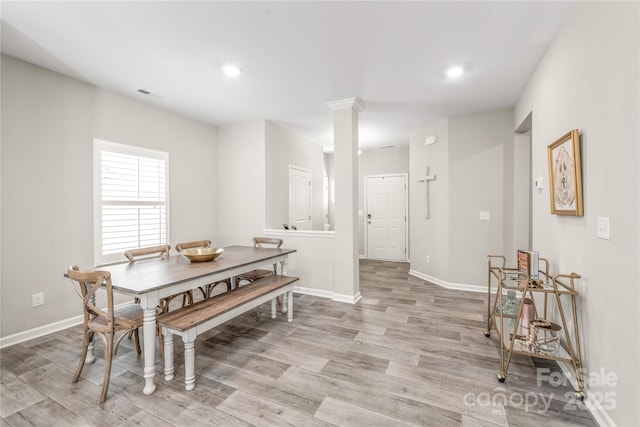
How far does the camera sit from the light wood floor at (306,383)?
Result: 5.49ft

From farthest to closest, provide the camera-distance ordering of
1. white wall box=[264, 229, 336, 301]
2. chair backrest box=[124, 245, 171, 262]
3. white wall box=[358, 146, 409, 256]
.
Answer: white wall box=[358, 146, 409, 256], white wall box=[264, 229, 336, 301], chair backrest box=[124, 245, 171, 262]

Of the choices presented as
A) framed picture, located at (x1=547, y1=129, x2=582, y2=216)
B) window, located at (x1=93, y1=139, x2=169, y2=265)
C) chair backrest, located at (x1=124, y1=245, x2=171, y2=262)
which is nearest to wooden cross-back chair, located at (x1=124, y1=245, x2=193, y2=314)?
chair backrest, located at (x1=124, y1=245, x2=171, y2=262)

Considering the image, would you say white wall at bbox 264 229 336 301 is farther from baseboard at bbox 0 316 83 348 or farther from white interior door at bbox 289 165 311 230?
baseboard at bbox 0 316 83 348

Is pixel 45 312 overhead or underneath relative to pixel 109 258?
underneath

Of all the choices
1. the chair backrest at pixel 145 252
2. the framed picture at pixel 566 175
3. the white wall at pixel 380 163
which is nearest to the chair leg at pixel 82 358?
the chair backrest at pixel 145 252

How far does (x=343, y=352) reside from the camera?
95.9 inches

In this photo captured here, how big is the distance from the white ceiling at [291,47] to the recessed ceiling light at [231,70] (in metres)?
0.07

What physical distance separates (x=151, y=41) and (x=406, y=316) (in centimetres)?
373

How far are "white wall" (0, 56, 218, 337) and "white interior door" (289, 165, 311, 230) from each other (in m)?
2.49

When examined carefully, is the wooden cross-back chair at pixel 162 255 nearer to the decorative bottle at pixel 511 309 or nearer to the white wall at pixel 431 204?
the decorative bottle at pixel 511 309

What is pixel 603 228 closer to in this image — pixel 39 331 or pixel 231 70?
pixel 231 70

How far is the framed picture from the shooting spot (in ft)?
6.07

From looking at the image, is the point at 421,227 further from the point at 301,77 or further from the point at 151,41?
the point at 151,41

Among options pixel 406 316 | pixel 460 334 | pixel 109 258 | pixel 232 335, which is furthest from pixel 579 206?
pixel 109 258
